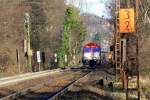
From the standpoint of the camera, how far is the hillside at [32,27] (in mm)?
58656

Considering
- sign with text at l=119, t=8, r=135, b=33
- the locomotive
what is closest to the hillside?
the locomotive

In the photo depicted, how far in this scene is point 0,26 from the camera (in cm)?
5756

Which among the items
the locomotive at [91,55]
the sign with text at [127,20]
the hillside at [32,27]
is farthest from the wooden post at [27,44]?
the sign with text at [127,20]

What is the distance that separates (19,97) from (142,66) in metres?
8.76

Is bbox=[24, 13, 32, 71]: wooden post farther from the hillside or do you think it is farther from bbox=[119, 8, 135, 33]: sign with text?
bbox=[119, 8, 135, 33]: sign with text

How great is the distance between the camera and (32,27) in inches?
3236

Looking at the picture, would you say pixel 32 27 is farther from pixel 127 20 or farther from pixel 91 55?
pixel 127 20

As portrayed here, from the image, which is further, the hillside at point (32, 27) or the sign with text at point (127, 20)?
the hillside at point (32, 27)

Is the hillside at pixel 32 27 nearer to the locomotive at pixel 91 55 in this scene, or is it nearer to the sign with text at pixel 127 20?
the locomotive at pixel 91 55

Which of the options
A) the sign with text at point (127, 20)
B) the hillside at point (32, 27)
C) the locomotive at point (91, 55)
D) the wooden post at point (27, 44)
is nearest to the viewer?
the sign with text at point (127, 20)

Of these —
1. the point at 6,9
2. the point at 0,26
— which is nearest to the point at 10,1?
the point at 6,9

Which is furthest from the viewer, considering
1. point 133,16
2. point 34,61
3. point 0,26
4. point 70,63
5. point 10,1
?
point 70,63

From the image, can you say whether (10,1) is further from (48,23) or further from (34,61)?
(48,23)

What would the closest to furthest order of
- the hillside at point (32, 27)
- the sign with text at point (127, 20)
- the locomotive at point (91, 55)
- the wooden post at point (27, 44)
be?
the sign with text at point (127, 20) < the hillside at point (32, 27) < the wooden post at point (27, 44) < the locomotive at point (91, 55)
